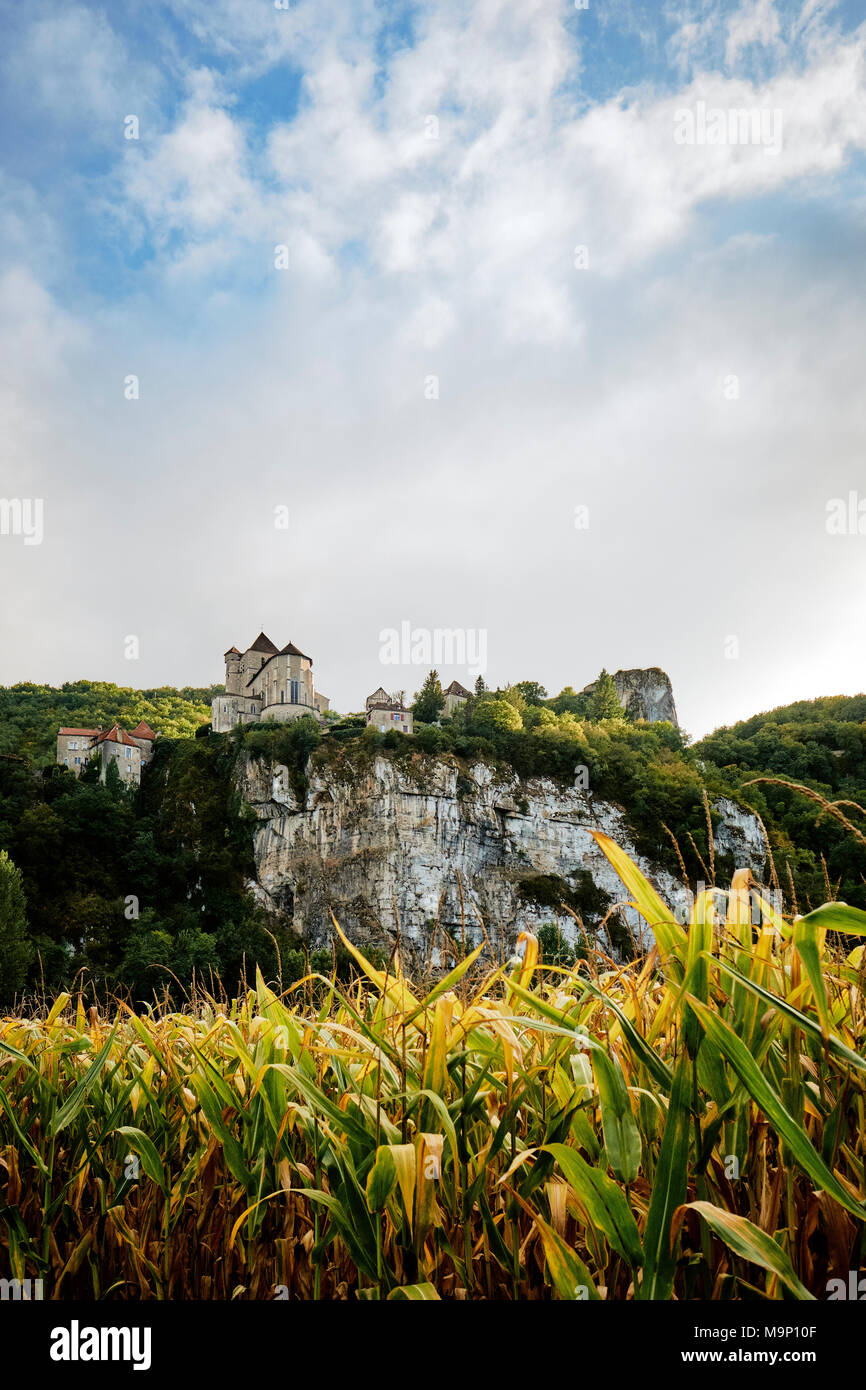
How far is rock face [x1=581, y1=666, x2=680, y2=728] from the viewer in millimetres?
96812

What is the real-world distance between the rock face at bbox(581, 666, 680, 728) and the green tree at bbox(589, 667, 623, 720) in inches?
772

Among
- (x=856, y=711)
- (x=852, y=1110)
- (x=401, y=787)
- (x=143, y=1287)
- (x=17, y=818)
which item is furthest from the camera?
(x=856, y=711)

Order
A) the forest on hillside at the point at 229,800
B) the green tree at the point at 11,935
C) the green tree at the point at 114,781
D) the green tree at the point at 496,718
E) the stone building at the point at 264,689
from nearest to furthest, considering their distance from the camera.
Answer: the green tree at the point at 11,935
the forest on hillside at the point at 229,800
the green tree at the point at 114,781
the green tree at the point at 496,718
the stone building at the point at 264,689

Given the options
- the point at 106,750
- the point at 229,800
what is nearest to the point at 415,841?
the point at 229,800

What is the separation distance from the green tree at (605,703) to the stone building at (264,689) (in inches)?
1175

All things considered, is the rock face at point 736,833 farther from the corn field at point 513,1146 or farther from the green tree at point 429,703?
the corn field at point 513,1146

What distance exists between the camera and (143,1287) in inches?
68.6

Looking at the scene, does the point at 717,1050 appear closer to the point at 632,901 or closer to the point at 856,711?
the point at 632,901

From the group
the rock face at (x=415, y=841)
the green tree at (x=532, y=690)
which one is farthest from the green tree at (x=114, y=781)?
the green tree at (x=532, y=690)

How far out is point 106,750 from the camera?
5059 cm

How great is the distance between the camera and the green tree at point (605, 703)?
73.8m

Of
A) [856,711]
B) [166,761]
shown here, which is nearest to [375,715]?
[166,761]
